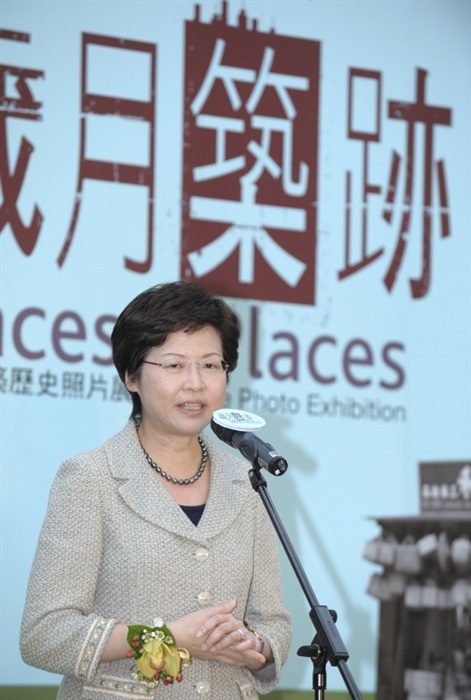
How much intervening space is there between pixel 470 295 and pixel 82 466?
7.60ft

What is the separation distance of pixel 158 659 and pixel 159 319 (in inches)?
26.4

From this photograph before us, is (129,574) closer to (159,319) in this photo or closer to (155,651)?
(155,651)

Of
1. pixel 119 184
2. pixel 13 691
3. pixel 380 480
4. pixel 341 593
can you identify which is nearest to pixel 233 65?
pixel 119 184

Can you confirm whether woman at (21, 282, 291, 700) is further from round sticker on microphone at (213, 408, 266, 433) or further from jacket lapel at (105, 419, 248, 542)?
round sticker on microphone at (213, 408, 266, 433)

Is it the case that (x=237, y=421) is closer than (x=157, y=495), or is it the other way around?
(x=237, y=421)

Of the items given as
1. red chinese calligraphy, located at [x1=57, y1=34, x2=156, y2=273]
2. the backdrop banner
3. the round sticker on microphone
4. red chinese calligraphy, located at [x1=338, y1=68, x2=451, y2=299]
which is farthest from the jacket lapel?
red chinese calligraphy, located at [x1=338, y1=68, x2=451, y2=299]

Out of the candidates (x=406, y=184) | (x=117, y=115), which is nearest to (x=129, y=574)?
(x=117, y=115)

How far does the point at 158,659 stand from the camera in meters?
2.08

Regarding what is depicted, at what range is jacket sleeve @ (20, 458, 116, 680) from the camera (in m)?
2.11

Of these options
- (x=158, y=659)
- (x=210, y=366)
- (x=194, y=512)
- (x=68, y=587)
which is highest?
(x=210, y=366)

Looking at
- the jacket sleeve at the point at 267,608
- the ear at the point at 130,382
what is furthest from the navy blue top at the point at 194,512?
the ear at the point at 130,382

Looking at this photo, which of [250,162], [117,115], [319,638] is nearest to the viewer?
[319,638]

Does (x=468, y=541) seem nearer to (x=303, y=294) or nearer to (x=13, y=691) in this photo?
(x=303, y=294)

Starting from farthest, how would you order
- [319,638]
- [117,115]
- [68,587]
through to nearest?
[117,115]
[68,587]
[319,638]
